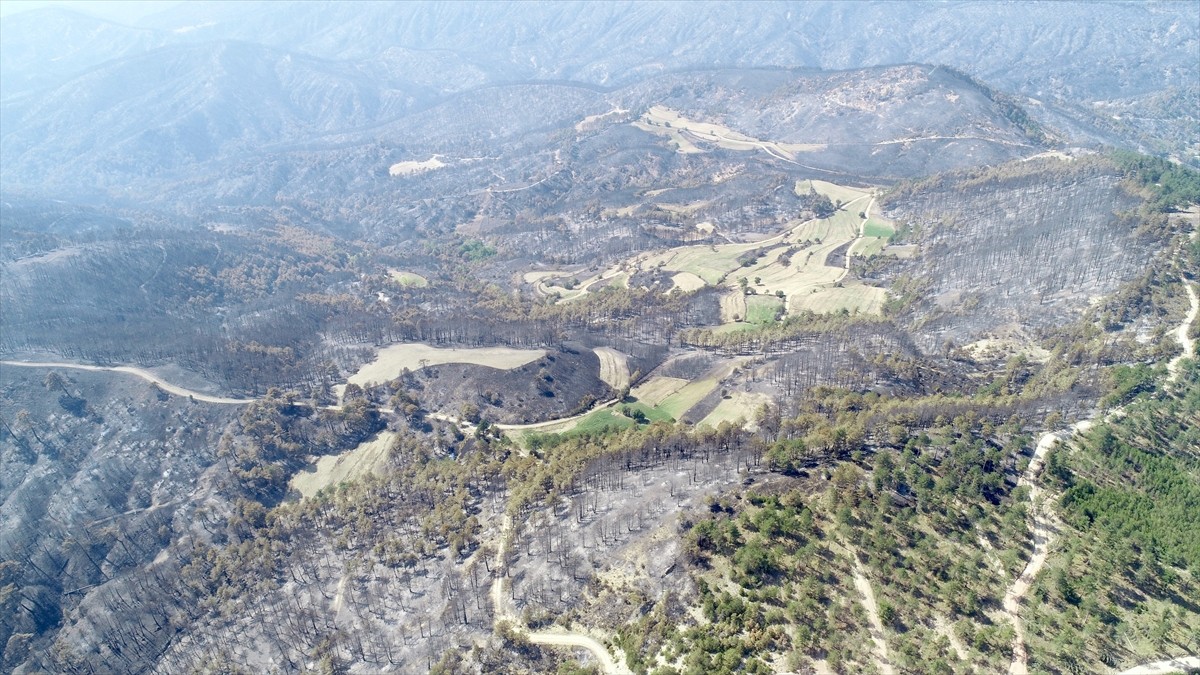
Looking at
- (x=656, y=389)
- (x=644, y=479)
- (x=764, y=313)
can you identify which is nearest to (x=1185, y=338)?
(x=764, y=313)

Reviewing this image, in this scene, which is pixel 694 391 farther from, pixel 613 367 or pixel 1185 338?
pixel 1185 338

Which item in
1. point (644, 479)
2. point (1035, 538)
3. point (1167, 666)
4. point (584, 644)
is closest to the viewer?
point (1167, 666)

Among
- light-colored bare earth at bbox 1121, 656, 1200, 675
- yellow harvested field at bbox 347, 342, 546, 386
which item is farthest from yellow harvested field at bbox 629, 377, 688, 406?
light-colored bare earth at bbox 1121, 656, 1200, 675

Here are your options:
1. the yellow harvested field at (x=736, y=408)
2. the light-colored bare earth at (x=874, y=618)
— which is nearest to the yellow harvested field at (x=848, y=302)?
the yellow harvested field at (x=736, y=408)

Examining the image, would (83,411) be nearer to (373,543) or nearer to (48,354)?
(48,354)

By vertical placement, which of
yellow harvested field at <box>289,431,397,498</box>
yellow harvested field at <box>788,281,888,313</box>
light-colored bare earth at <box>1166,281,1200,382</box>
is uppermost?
light-colored bare earth at <box>1166,281,1200,382</box>

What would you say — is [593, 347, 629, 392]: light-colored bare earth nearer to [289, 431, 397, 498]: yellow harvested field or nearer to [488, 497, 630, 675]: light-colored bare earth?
[289, 431, 397, 498]: yellow harvested field
